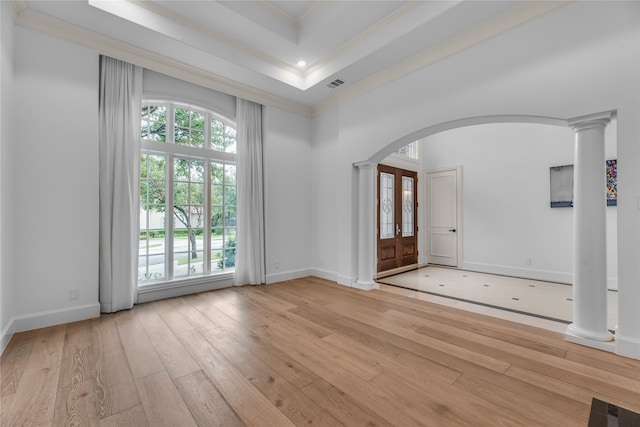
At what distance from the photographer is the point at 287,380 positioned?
2.01 m

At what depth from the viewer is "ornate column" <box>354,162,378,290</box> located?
4637 mm

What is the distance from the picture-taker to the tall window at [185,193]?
157 inches

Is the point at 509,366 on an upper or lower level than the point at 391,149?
lower

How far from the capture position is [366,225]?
4.67 metres

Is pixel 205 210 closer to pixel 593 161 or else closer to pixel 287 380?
pixel 287 380

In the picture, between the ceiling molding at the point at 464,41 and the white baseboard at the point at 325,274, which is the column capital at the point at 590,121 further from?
the white baseboard at the point at 325,274

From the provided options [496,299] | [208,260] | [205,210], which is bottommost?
[496,299]

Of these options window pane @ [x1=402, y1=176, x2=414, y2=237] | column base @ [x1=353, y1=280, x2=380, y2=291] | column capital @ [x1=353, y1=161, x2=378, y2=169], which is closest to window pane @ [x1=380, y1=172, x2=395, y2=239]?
window pane @ [x1=402, y1=176, x2=414, y2=237]

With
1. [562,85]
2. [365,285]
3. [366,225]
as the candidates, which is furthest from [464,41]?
[365,285]

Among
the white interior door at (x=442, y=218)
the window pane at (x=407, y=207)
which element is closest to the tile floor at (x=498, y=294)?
the white interior door at (x=442, y=218)

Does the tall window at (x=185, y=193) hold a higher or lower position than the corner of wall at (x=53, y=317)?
higher

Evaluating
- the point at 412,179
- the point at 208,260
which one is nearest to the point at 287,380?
the point at 208,260

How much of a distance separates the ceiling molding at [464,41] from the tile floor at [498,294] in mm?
3357

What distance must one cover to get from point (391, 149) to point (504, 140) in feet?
11.7
